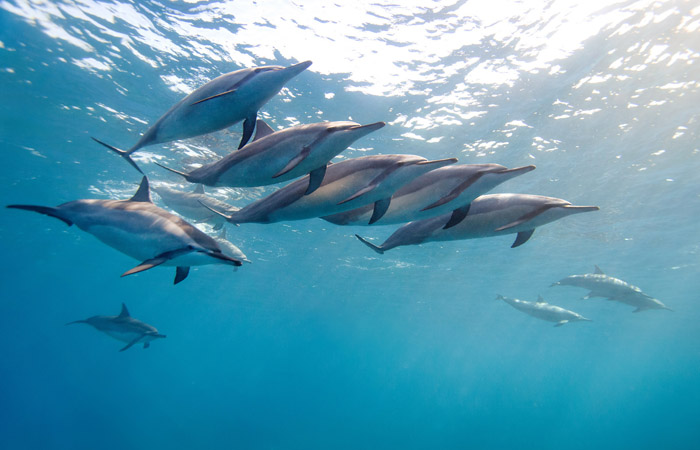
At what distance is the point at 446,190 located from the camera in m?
2.62

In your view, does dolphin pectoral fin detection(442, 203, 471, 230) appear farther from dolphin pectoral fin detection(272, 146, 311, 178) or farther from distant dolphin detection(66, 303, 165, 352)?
distant dolphin detection(66, 303, 165, 352)

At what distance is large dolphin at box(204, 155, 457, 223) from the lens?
2.40 m

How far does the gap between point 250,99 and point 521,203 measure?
2.31 meters

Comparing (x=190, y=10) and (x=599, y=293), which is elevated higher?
(x=190, y=10)

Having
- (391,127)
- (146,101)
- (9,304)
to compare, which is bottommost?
(9,304)

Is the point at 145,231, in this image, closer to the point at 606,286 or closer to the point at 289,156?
the point at 289,156

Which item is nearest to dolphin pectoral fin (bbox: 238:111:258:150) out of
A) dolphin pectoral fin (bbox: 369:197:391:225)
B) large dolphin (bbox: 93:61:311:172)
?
large dolphin (bbox: 93:61:311:172)

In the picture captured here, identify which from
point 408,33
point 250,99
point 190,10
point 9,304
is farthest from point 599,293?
point 9,304

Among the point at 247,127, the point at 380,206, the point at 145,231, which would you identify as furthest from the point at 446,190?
the point at 145,231

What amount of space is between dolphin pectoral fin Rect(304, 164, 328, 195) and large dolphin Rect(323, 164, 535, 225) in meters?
0.68

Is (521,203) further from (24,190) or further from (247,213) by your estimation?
(24,190)

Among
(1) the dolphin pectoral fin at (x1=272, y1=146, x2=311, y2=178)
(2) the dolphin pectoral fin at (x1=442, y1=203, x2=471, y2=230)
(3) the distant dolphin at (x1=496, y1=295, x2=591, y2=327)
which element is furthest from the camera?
(3) the distant dolphin at (x1=496, y1=295, x2=591, y2=327)

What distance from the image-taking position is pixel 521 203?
2.83 m

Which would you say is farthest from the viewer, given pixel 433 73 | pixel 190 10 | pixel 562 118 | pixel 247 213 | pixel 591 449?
pixel 591 449
